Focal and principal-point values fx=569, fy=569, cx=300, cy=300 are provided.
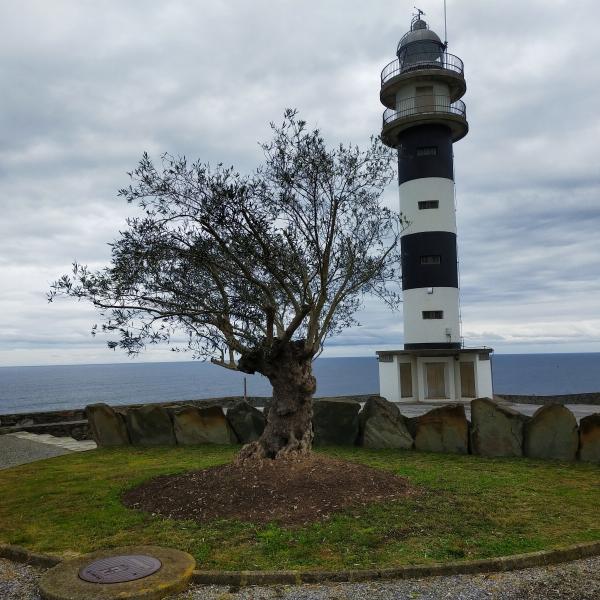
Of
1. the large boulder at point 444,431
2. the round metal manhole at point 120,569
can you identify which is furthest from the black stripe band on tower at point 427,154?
the round metal manhole at point 120,569

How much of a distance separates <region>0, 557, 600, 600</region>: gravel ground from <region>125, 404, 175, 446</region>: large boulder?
11.0 m

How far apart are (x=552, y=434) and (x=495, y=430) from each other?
1.36 metres

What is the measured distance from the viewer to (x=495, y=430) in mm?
14805

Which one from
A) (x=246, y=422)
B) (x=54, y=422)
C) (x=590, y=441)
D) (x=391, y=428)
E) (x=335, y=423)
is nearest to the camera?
(x=590, y=441)

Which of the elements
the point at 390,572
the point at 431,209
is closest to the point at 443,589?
the point at 390,572

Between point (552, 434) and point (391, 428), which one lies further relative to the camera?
point (391, 428)

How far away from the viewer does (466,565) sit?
22.3ft

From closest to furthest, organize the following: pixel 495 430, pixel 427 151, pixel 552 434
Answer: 1. pixel 552 434
2. pixel 495 430
3. pixel 427 151

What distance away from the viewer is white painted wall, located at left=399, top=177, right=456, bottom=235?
99.8 feet

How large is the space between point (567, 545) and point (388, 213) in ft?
26.1

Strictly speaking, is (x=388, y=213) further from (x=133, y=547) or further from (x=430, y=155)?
(x=430, y=155)

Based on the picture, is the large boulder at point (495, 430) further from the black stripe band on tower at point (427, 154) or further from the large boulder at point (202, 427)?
the black stripe band on tower at point (427, 154)

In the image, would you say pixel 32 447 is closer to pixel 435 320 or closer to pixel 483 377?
pixel 435 320

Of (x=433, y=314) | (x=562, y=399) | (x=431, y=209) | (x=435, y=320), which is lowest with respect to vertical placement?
(x=562, y=399)
